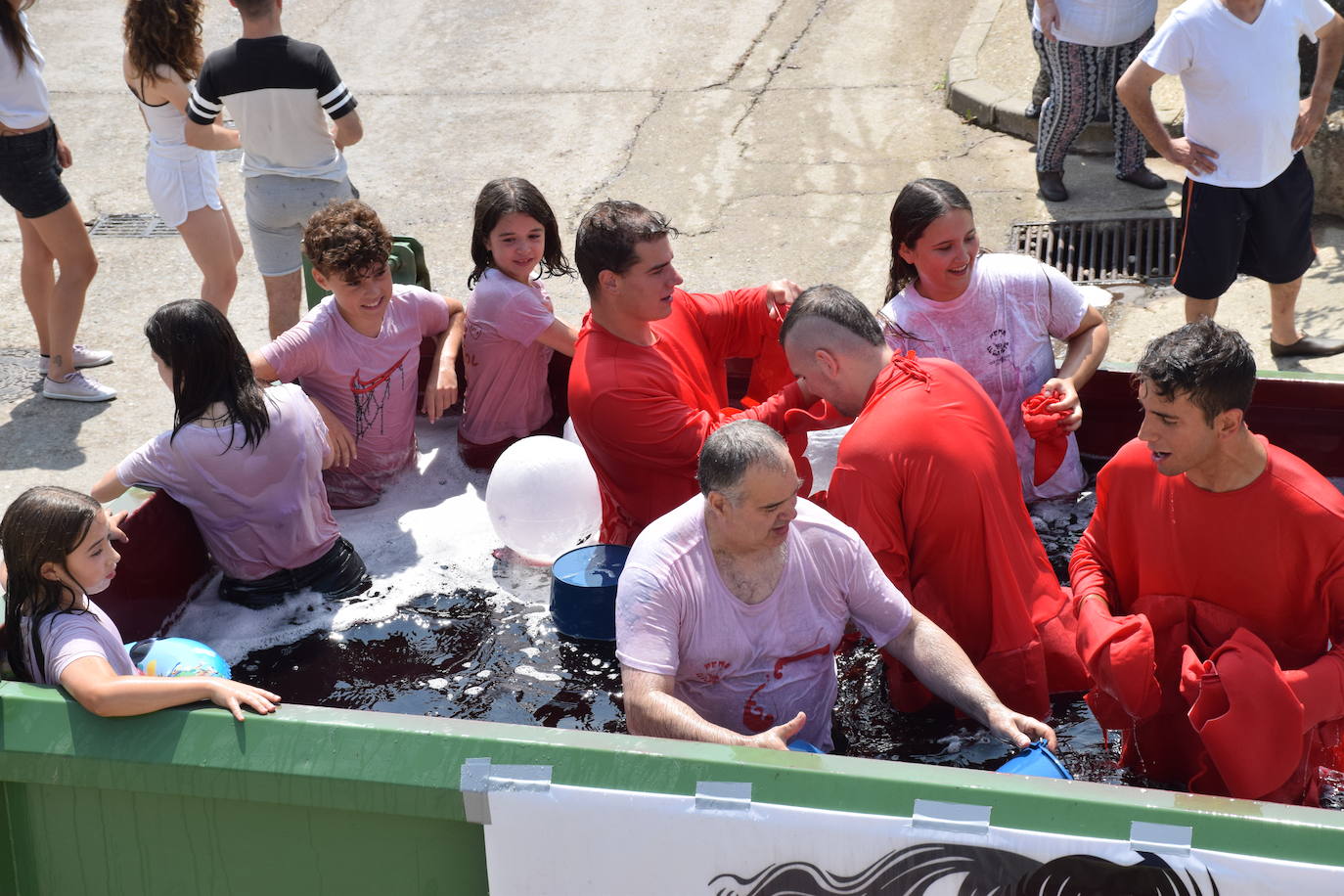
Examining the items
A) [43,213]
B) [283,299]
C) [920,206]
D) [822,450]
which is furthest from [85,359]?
[920,206]

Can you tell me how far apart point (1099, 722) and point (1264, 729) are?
0.60 metres

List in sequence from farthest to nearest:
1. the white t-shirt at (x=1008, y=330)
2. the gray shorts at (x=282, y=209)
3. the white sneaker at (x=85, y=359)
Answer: the white sneaker at (x=85, y=359) < the gray shorts at (x=282, y=209) < the white t-shirt at (x=1008, y=330)

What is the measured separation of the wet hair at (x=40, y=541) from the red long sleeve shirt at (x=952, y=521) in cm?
181

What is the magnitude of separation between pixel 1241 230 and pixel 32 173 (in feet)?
16.9

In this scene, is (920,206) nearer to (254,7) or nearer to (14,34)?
(254,7)

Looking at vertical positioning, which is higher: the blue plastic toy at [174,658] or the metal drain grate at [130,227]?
the blue plastic toy at [174,658]

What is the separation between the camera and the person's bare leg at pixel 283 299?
598cm

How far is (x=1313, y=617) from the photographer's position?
3049mm

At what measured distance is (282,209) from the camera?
578cm

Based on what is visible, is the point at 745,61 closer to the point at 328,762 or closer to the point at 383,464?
the point at 383,464

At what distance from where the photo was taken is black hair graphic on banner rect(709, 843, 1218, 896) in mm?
2424

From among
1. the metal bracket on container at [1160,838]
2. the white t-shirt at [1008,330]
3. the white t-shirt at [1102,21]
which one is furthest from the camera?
the white t-shirt at [1102,21]

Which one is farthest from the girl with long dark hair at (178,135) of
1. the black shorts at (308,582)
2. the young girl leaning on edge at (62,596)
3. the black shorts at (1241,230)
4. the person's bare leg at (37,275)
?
the black shorts at (1241,230)

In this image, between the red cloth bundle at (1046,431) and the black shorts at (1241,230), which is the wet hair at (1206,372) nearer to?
the red cloth bundle at (1046,431)
